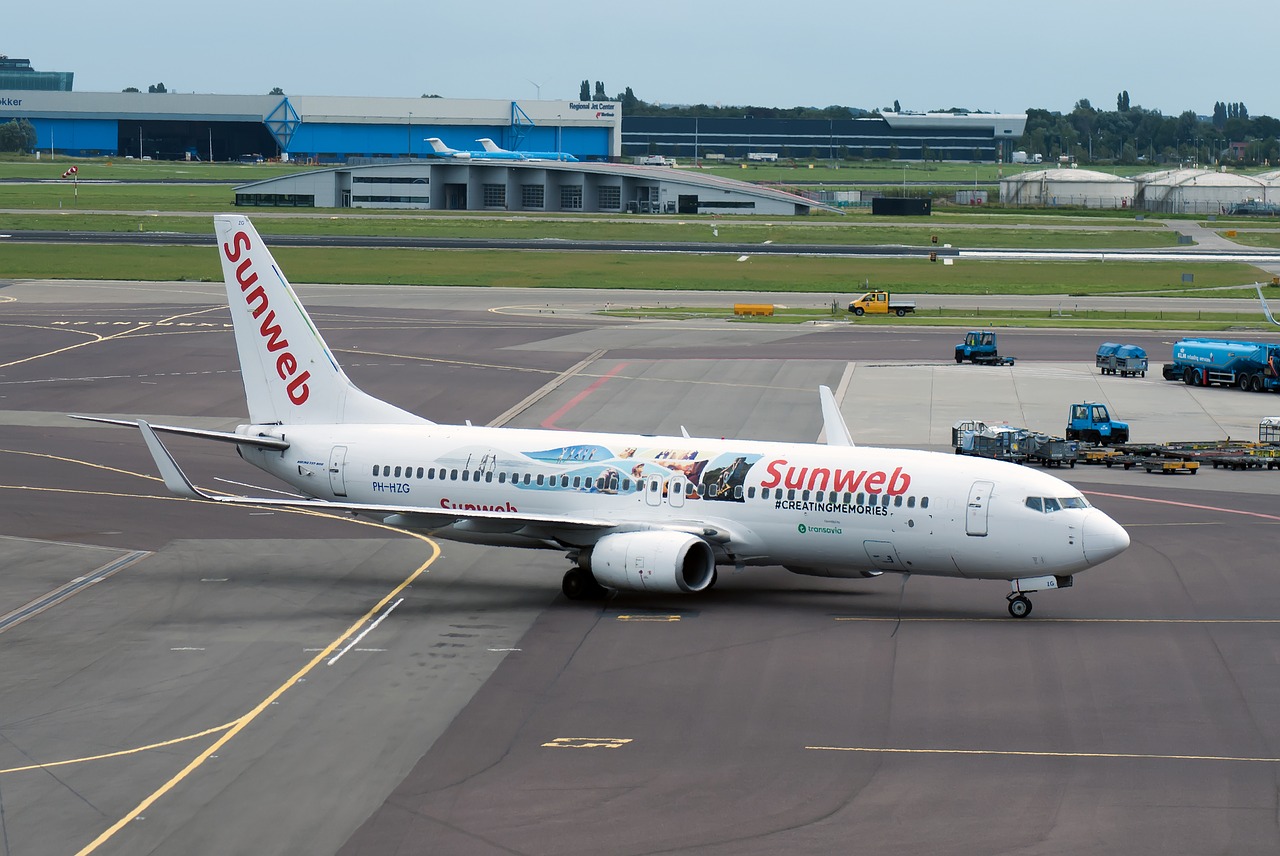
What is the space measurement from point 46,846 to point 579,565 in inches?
728

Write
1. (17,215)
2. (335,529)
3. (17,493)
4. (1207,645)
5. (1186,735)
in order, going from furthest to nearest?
(17,215), (17,493), (335,529), (1207,645), (1186,735)

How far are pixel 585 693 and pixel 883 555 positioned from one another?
31.9ft

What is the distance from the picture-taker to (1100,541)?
36.8m

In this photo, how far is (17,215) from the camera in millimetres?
187625

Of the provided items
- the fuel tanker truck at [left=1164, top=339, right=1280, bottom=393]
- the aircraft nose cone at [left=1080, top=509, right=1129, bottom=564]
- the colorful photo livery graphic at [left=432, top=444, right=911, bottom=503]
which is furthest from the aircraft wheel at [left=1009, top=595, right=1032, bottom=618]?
the fuel tanker truck at [left=1164, top=339, right=1280, bottom=393]

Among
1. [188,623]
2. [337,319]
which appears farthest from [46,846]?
[337,319]

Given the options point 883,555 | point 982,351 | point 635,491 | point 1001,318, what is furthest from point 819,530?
point 1001,318

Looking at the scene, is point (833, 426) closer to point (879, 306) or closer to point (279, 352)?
point (279, 352)

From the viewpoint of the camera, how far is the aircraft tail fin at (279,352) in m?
44.7

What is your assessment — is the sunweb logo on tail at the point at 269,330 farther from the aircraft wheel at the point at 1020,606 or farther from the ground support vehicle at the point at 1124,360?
the ground support vehicle at the point at 1124,360

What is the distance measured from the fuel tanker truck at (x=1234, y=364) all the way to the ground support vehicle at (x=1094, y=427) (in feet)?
61.2

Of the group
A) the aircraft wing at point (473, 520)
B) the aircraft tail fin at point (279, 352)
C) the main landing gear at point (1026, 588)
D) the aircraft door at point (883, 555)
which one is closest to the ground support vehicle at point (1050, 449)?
the main landing gear at point (1026, 588)

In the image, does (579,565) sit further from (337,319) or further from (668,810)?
(337,319)

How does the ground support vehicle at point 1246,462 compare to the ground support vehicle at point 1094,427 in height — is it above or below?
below
